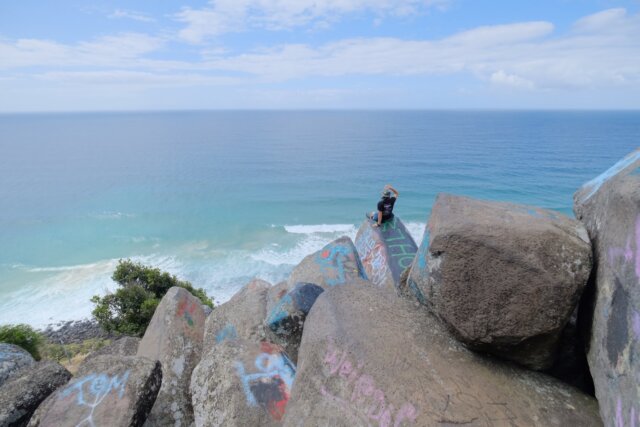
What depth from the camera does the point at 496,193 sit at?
46219 mm

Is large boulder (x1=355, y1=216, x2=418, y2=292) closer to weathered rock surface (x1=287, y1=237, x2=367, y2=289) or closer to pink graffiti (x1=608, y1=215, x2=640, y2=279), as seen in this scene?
weathered rock surface (x1=287, y1=237, x2=367, y2=289)

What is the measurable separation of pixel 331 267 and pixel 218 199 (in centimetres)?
3962

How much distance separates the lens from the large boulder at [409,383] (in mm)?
3154

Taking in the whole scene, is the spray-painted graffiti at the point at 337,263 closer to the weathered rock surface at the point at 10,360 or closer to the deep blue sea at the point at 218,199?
the weathered rock surface at the point at 10,360

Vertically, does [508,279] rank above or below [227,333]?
above

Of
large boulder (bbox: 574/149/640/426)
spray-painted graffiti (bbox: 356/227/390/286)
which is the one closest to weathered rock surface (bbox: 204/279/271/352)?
spray-painted graffiti (bbox: 356/227/390/286)

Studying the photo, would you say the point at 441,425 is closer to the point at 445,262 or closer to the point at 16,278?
the point at 445,262

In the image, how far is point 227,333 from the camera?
679 cm

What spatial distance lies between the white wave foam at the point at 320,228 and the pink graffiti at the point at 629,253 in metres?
32.6

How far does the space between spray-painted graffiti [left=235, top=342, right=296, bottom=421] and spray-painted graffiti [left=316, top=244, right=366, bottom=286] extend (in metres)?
3.37

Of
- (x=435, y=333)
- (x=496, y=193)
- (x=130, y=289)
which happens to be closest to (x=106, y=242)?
(x=130, y=289)

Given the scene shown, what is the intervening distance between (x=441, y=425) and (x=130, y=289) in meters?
16.2

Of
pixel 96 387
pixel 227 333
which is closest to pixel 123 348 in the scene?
pixel 227 333

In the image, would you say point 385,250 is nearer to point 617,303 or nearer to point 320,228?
point 617,303
